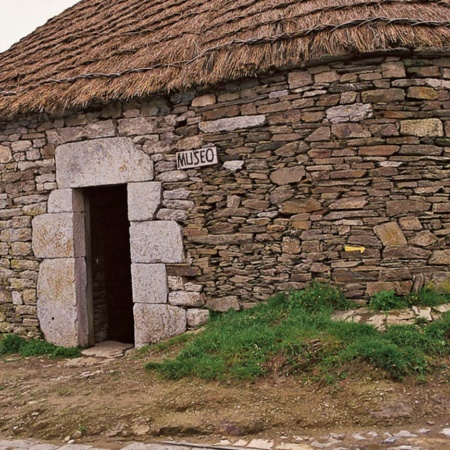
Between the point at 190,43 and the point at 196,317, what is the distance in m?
2.84

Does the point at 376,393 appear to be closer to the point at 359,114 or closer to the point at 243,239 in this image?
the point at 243,239

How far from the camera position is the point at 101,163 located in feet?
19.8

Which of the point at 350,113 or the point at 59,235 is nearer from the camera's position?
the point at 350,113

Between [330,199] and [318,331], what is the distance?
1.27 meters

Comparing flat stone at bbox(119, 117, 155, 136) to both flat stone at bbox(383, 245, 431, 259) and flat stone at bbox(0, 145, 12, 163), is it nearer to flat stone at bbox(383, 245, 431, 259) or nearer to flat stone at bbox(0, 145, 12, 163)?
flat stone at bbox(0, 145, 12, 163)

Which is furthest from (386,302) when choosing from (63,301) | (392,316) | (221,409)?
(63,301)

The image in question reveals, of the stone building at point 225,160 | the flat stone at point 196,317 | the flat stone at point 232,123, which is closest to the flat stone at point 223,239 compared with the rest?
the stone building at point 225,160

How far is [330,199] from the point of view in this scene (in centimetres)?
503

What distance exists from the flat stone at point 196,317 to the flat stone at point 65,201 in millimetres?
1833

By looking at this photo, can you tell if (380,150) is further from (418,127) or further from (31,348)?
(31,348)

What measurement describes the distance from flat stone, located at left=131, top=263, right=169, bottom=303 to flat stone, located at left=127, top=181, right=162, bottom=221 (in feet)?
1.73

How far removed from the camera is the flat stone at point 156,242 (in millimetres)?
5660

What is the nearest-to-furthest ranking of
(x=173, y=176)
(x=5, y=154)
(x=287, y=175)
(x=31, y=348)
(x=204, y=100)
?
1. (x=287, y=175)
2. (x=204, y=100)
3. (x=173, y=176)
4. (x=31, y=348)
5. (x=5, y=154)

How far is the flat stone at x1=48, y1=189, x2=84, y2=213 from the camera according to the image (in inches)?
245
